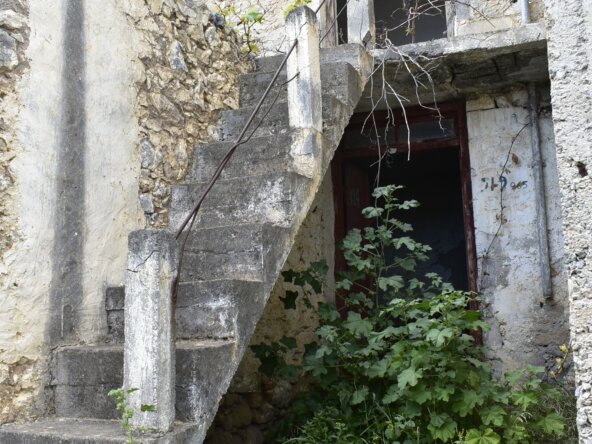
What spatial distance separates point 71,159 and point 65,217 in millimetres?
306

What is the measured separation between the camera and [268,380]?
5270 millimetres

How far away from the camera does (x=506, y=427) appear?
155 inches

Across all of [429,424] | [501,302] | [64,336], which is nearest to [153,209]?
[64,336]

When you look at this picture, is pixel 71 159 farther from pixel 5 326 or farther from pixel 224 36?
pixel 224 36

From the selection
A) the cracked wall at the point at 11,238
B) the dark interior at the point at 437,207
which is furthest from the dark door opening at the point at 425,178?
the cracked wall at the point at 11,238

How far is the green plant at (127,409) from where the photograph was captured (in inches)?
102

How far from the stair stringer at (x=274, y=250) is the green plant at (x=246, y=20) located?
3.62ft

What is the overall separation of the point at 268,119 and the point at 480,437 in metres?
2.43

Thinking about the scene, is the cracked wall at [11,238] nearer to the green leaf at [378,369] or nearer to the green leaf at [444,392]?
the green leaf at [378,369]

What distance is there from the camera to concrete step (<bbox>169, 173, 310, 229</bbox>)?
378cm

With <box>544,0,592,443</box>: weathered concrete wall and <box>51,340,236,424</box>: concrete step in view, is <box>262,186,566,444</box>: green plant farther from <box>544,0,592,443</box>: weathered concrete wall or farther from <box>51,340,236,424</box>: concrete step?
<box>51,340,236,424</box>: concrete step

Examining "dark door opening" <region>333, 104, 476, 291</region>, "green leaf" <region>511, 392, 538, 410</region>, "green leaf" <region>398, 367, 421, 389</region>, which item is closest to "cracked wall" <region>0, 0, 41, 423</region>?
"green leaf" <region>398, 367, 421, 389</region>

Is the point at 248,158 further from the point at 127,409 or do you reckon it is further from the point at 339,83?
the point at 127,409

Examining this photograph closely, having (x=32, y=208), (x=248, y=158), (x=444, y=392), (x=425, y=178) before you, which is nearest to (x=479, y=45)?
(x=248, y=158)
